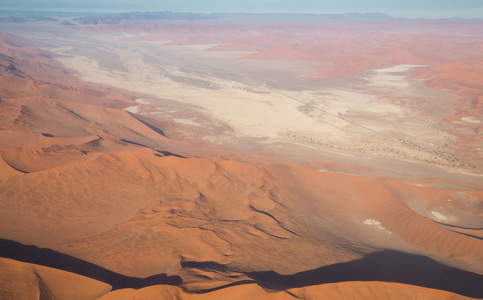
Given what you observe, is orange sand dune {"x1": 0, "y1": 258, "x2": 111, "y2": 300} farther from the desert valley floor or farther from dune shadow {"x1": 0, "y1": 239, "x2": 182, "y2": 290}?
dune shadow {"x1": 0, "y1": 239, "x2": 182, "y2": 290}

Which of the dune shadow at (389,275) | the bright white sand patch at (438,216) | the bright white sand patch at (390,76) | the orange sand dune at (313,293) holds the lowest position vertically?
the bright white sand patch at (438,216)

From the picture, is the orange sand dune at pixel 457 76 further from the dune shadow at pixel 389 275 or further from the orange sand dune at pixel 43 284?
the orange sand dune at pixel 43 284

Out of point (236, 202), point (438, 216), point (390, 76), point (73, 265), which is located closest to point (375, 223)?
point (438, 216)

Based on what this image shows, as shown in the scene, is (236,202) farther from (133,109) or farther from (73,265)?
(133,109)

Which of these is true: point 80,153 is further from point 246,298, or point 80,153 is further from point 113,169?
point 246,298

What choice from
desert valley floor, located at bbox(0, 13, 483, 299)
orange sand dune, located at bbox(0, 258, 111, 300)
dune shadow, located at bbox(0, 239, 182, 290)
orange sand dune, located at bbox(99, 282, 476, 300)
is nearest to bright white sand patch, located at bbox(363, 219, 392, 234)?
desert valley floor, located at bbox(0, 13, 483, 299)

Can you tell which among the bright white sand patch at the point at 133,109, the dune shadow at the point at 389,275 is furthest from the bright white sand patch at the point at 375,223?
the bright white sand patch at the point at 133,109
